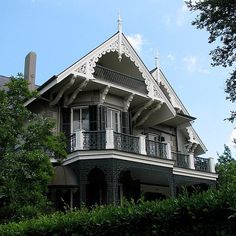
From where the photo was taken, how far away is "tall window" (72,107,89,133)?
2234 centimetres

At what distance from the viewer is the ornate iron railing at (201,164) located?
84.1 feet

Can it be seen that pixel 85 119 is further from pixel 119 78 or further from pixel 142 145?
pixel 142 145

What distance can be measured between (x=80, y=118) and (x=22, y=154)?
22.1 ft

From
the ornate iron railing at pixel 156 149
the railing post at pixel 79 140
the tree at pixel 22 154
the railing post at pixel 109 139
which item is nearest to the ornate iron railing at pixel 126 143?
the railing post at pixel 109 139

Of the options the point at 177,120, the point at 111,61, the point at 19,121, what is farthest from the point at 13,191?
the point at 177,120

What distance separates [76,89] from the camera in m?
21.6

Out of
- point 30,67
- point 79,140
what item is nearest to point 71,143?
point 79,140

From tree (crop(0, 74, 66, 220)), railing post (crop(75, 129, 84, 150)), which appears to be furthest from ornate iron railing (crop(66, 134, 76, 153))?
tree (crop(0, 74, 66, 220))

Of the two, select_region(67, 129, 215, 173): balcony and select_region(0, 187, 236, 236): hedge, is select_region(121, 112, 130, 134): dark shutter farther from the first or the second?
select_region(0, 187, 236, 236): hedge

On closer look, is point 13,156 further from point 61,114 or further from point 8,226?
point 61,114

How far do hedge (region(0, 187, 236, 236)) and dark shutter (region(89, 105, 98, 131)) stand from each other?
1146cm

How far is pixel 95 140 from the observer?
Result: 20469 millimetres

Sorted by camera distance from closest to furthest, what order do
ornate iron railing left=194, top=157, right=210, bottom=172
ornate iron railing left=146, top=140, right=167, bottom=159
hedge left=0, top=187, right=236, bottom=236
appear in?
hedge left=0, top=187, right=236, bottom=236 → ornate iron railing left=146, top=140, right=167, bottom=159 → ornate iron railing left=194, top=157, right=210, bottom=172

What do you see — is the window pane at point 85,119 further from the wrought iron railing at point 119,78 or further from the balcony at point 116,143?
the wrought iron railing at point 119,78
